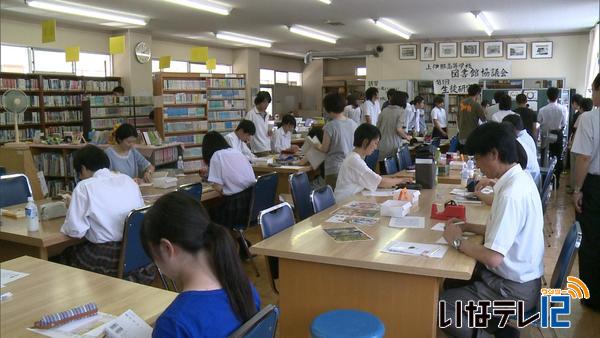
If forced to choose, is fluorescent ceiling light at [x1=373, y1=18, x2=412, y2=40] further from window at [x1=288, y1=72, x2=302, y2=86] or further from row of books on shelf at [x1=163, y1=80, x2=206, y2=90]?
window at [x1=288, y1=72, x2=302, y2=86]

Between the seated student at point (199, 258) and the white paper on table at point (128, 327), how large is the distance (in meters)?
0.32

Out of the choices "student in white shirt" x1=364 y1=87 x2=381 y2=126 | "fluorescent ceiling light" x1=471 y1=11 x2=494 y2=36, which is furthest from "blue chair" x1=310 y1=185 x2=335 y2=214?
"fluorescent ceiling light" x1=471 y1=11 x2=494 y2=36

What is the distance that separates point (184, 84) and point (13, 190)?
19.5 feet

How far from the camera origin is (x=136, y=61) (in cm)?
1011

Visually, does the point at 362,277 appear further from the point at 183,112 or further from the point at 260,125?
the point at 183,112

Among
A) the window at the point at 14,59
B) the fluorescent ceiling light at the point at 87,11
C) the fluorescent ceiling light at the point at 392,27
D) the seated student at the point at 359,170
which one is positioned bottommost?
the seated student at the point at 359,170

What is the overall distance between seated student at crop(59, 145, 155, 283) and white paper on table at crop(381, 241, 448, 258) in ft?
5.06

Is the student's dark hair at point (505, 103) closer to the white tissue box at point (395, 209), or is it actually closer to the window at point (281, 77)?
the white tissue box at point (395, 209)

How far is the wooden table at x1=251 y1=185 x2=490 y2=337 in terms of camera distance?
2.12 meters

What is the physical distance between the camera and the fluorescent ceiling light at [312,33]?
10.0 meters

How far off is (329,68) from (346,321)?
15215mm

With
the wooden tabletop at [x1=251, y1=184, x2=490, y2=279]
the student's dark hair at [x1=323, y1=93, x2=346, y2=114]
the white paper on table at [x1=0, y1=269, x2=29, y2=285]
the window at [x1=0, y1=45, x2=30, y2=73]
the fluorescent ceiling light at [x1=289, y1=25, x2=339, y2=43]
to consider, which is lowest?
the white paper on table at [x1=0, y1=269, x2=29, y2=285]

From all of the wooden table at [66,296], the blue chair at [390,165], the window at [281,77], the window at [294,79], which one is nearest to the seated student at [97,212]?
the wooden table at [66,296]

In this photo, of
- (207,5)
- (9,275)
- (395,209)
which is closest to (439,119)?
(207,5)
